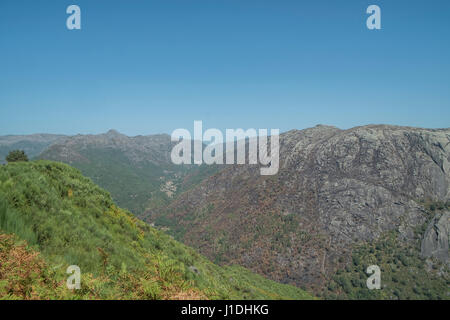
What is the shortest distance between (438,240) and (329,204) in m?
32.1

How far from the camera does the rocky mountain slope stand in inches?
3071

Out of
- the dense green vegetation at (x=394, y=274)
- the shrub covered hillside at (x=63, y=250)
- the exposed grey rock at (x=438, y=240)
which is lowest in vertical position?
the dense green vegetation at (x=394, y=274)

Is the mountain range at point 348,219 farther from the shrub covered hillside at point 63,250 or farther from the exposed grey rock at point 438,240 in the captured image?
the shrub covered hillside at point 63,250

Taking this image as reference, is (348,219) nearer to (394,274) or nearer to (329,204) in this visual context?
(329,204)

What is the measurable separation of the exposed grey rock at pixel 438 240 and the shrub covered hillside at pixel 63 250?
3484 inches

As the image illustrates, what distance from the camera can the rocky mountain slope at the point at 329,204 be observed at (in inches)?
3071

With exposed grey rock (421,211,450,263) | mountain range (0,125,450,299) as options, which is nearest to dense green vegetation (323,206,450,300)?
mountain range (0,125,450,299)

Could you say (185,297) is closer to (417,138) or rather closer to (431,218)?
(431,218)

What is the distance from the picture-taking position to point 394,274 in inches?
2589

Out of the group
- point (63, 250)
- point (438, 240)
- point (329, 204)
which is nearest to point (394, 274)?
point (438, 240)

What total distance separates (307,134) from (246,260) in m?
81.9

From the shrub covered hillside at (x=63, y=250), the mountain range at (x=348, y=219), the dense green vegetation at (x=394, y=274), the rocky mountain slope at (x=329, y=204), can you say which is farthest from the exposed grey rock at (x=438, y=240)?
the shrub covered hillside at (x=63, y=250)

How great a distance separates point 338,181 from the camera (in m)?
94.9
